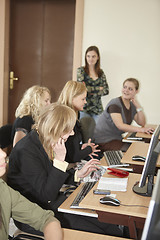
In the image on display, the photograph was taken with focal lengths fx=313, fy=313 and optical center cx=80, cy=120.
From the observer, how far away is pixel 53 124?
1854 millimetres

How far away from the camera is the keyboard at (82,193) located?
1.74 metres

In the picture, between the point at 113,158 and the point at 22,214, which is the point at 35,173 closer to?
the point at 22,214

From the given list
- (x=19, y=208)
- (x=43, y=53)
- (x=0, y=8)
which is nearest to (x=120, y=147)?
(x=19, y=208)

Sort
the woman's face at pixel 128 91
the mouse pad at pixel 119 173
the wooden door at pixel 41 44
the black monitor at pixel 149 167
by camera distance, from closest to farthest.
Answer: the black monitor at pixel 149 167
the mouse pad at pixel 119 173
the woman's face at pixel 128 91
the wooden door at pixel 41 44

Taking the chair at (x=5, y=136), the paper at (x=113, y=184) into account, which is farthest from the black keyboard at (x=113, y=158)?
the chair at (x=5, y=136)

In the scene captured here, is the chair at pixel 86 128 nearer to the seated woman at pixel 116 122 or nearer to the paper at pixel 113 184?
the seated woman at pixel 116 122

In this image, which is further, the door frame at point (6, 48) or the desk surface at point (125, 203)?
the door frame at point (6, 48)

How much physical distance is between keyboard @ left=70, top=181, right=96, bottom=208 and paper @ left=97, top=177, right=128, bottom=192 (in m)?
0.07

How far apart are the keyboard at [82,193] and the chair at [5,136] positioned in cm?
113

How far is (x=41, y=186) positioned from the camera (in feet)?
5.92

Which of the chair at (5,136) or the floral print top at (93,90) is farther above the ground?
the floral print top at (93,90)

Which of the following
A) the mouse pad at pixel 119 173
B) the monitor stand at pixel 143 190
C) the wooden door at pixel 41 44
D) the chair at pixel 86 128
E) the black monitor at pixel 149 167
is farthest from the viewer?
Result: the wooden door at pixel 41 44

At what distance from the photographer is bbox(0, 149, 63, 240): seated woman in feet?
4.42

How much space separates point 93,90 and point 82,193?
2.64 metres
